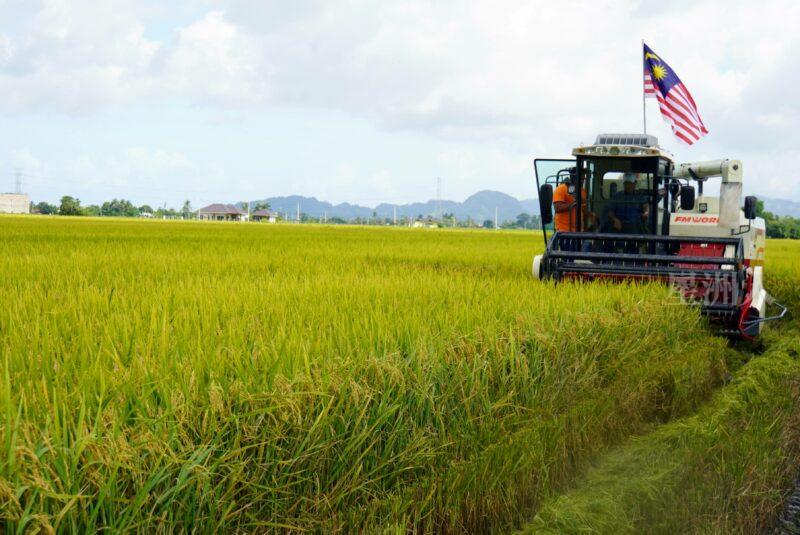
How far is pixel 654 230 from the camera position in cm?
941

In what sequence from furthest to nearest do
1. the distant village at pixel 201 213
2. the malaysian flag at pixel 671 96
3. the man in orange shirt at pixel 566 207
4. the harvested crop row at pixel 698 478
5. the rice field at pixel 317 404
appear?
the distant village at pixel 201 213 → the malaysian flag at pixel 671 96 → the man in orange shirt at pixel 566 207 → the harvested crop row at pixel 698 478 → the rice field at pixel 317 404

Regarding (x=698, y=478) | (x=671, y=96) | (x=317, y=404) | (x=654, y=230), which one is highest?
(x=671, y=96)

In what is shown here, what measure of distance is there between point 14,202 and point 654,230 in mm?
130789

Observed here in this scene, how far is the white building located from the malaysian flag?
12371 cm

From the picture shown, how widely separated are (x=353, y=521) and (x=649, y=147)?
7528 millimetres

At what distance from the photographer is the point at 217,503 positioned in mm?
2422

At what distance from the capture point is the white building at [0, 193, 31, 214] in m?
118

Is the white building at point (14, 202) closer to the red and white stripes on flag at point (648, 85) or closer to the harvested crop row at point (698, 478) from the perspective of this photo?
the red and white stripes on flag at point (648, 85)

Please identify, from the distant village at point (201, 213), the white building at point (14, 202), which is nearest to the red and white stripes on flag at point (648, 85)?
the distant village at point (201, 213)

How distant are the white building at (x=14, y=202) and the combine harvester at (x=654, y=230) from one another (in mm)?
126534

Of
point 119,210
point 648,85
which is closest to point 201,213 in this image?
point 119,210

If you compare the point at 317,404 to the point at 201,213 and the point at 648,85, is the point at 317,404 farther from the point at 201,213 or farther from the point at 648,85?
the point at 201,213

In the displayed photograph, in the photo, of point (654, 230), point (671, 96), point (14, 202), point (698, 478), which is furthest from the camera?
point (14, 202)

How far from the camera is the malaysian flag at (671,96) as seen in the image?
14.1 meters
